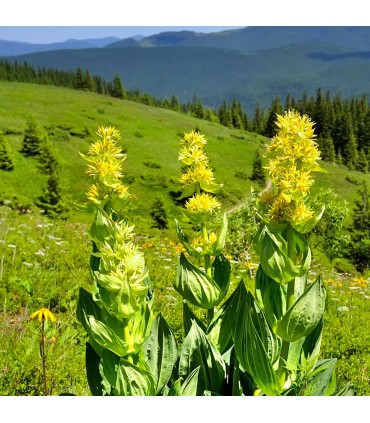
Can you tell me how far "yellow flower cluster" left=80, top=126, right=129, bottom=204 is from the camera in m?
2.27

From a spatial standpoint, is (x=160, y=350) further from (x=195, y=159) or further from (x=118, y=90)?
(x=118, y=90)

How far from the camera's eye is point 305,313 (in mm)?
2221

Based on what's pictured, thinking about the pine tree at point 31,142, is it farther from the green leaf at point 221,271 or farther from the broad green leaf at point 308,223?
the broad green leaf at point 308,223

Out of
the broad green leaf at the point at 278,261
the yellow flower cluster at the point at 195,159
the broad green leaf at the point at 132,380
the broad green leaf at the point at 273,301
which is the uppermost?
the yellow flower cluster at the point at 195,159

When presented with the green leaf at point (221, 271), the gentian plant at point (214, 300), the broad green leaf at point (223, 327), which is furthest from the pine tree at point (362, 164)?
the gentian plant at point (214, 300)

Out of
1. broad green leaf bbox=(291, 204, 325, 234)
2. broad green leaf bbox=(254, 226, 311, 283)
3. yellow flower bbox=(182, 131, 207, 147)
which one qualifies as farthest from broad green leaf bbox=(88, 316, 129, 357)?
yellow flower bbox=(182, 131, 207, 147)

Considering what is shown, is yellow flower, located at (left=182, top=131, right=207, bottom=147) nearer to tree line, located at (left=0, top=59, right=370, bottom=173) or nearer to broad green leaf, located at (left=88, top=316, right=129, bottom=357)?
A: broad green leaf, located at (left=88, top=316, right=129, bottom=357)

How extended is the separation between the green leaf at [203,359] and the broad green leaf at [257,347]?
0.28 m

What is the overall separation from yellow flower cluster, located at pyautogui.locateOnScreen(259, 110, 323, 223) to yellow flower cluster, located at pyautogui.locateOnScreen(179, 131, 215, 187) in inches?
21.8

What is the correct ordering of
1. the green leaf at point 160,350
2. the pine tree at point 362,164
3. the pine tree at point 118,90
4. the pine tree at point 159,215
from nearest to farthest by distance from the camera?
1. the green leaf at point 160,350
2. the pine tree at point 159,215
3. the pine tree at point 362,164
4. the pine tree at point 118,90

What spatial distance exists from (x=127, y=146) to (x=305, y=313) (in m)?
57.4

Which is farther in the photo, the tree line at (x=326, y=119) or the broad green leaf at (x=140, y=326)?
the tree line at (x=326, y=119)

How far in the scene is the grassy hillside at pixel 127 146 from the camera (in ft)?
131
